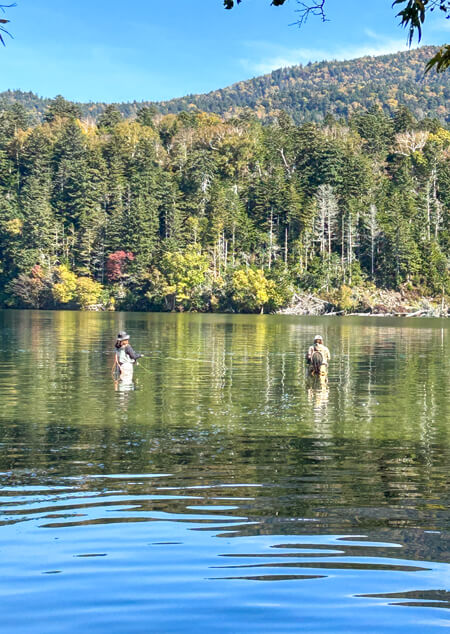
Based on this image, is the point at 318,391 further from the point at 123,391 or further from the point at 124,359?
the point at 124,359

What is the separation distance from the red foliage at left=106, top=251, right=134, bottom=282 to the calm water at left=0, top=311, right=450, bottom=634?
11253 cm

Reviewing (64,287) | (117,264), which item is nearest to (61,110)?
(117,264)

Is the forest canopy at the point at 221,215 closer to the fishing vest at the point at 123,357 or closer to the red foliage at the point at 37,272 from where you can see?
the red foliage at the point at 37,272

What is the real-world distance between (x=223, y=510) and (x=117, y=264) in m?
130

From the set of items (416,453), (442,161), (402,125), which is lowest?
(416,453)

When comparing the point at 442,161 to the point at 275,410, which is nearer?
the point at 275,410

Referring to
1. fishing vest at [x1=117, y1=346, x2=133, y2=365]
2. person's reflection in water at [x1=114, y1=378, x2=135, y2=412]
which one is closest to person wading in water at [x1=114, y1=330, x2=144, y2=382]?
fishing vest at [x1=117, y1=346, x2=133, y2=365]

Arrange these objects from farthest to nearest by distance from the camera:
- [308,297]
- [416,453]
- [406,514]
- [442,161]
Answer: [442,161] → [308,297] → [416,453] → [406,514]

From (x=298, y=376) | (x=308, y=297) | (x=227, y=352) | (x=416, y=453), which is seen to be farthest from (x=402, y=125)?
(x=416, y=453)

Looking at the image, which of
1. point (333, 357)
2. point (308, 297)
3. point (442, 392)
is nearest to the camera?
point (442, 392)

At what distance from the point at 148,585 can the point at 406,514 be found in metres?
4.28

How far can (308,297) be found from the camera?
12825 centimetres

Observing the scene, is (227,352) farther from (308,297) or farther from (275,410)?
(308,297)

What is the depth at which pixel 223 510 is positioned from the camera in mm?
10766
